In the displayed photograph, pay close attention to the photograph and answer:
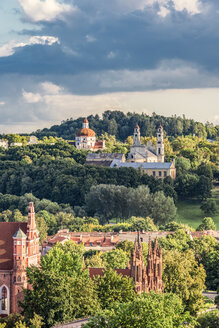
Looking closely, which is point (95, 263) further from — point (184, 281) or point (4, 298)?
point (4, 298)

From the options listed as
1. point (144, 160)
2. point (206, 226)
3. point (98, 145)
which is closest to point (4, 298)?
point (206, 226)

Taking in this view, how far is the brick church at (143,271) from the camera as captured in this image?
2149 inches

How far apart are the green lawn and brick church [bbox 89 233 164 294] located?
54.7 meters

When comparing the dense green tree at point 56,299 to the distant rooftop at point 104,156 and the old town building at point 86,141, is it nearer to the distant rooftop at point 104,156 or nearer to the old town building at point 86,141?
the distant rooftop at point 104,156

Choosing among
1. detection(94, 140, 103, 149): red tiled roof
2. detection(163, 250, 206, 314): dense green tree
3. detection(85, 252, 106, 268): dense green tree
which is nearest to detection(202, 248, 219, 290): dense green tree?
detection(163, 250, 206, 314): dense green tree

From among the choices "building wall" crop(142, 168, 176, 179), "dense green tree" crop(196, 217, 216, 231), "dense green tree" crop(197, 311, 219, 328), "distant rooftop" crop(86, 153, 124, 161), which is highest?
"distant rooftop" crop(86, 153, 124, 161)

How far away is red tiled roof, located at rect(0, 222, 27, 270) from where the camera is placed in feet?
Answer: 183

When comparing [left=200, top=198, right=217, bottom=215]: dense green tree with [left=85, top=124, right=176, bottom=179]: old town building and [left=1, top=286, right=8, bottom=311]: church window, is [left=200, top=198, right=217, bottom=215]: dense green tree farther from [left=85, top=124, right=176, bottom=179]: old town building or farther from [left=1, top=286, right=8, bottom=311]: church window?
[left=1, top=286, right=8, bottom=311]: church window

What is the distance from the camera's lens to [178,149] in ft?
575

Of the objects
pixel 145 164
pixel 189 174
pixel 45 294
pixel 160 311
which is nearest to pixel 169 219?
pixel 189 174

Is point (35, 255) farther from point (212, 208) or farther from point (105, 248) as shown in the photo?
point (212, 208)

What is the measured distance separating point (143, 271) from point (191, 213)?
67.9 meters

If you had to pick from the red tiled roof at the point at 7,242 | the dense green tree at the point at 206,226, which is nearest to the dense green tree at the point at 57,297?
the red tiled roof at the point at 7,242

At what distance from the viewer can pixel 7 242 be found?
5600cm
